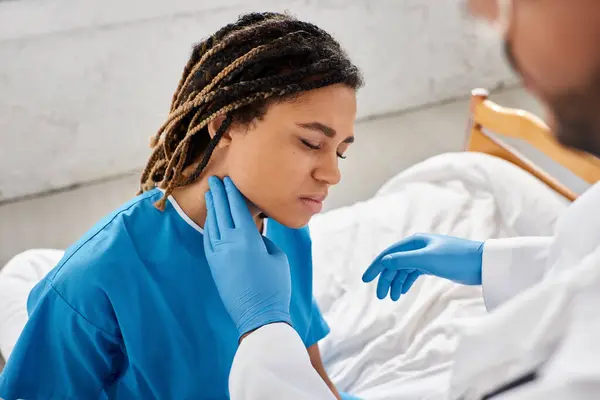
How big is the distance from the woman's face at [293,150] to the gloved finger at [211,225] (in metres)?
0.06

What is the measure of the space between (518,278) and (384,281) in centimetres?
27

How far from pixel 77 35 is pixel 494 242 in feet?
5.58

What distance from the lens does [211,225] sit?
1.00 metres

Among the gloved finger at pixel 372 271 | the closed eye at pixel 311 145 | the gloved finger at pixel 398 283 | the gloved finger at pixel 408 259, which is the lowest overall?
the gloved finger at pixel 398 283

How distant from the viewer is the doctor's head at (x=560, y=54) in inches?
16.1

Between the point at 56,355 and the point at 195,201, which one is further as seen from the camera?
the point at 195,201

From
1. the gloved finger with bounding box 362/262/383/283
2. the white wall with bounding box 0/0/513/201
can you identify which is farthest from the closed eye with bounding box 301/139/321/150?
the white wall with bounding box 0/0/513/201

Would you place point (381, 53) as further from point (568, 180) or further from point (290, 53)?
point (290, 53)

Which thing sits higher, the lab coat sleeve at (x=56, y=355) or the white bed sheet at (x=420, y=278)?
the lab coat sleeve at (x=56, y=355)

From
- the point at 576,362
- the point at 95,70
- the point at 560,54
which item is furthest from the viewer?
the point at 95,70

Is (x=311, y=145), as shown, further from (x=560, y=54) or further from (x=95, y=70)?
(x=95, y=70)

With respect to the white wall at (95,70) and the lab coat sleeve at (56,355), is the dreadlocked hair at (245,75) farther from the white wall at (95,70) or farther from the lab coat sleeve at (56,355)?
the white wall at (95,70)

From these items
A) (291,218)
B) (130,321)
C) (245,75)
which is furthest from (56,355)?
(245,75)

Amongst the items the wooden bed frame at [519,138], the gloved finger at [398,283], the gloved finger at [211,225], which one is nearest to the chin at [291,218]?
the gloved finger at [211,225]
